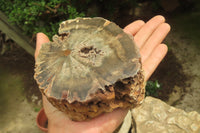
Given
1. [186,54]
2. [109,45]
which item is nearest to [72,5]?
[109,45]

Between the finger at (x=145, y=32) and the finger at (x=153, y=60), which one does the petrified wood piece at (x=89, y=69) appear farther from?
the finger at (x=145, y=32)

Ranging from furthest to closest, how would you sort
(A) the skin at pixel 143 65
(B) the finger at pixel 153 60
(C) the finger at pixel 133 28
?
(C) the finger at pixel 133 28, (B) the finger at pixel 153 60, (A) the skin at pixel 143 65

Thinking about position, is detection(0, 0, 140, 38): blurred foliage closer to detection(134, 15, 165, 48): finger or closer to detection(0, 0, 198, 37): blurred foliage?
detection(0, 0, 198, 37): blurred foliage

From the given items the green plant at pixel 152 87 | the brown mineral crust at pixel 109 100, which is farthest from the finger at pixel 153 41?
the green plant at pixel 152 87

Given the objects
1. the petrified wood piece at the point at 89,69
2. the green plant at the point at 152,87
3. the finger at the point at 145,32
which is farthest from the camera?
the green plant at the point at 152,87

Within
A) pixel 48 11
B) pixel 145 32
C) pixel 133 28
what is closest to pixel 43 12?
pixel 48 11

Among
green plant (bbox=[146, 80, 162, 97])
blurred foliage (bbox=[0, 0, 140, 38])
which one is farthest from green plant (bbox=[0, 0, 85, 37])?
green plant (bbox=[146, 80, 162, 97])

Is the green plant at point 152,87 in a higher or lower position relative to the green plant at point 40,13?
lower

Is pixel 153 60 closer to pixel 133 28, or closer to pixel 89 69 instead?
pixel 133 28
